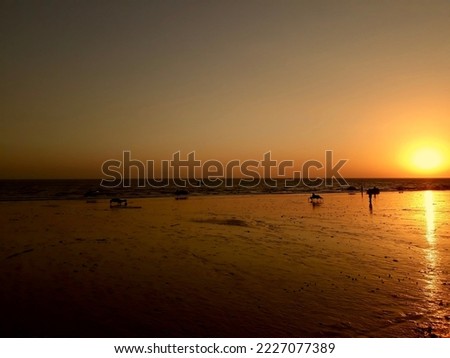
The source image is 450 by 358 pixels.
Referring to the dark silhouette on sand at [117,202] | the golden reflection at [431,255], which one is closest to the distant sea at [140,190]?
the dark silhouette on sand at [117,202]

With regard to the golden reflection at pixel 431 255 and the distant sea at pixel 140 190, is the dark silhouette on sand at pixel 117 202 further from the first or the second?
the golden reflection at pixel 431 255

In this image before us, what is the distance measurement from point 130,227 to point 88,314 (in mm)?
15847

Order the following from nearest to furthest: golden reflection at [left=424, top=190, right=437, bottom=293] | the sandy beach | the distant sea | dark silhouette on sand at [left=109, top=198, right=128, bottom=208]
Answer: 1. the sandy beach
2. golden reflection at [left=424, top=190, right=437, bottom=293]
3. dark silhouette on sand at [left=109, top=198, right=128, bottom=208]
4. the distant sea

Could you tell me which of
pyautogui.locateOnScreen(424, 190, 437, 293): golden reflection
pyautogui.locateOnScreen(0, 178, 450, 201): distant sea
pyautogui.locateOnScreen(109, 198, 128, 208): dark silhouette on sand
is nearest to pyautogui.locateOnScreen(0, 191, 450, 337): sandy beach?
pyautogui.locateOnScreen(424, 190, 437, 293): golden reflection

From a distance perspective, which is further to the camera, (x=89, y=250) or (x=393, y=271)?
(x=89, y=250)

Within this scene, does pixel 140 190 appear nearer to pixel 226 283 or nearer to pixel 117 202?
pixel 117 202

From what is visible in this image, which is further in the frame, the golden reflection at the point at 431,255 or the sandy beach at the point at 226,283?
the golden reflection at the point at 431,255

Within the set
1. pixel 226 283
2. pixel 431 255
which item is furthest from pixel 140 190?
pixel 226 283

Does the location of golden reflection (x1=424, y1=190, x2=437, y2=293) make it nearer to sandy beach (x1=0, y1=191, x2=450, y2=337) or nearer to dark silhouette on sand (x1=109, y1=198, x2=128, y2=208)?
sandy beach (x1=0, y1=191, x2=450, y2=337)

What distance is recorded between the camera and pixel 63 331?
8273 mm

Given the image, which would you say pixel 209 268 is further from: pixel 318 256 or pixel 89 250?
pixel 89 250

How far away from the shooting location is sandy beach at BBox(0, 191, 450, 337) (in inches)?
336

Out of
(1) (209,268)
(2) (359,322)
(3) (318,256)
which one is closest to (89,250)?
(1) (209,268)

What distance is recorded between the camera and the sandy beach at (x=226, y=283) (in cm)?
854
